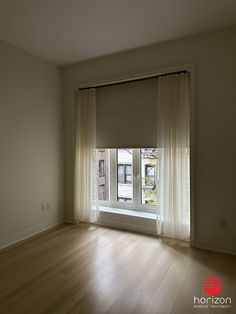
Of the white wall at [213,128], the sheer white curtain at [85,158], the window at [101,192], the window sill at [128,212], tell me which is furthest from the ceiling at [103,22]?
the window sill at [128,212]

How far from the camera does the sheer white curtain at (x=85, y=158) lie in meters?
3.87

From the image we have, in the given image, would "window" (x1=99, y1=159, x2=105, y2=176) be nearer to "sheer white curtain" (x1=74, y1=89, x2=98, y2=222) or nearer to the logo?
"sheer white curtain" (x1=74, y1=89, x2=98, y2=222)


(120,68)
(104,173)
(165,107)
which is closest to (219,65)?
(165,107)

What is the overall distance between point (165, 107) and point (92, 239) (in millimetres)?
2237

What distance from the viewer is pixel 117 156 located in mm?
4020

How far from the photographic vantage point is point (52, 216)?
398 cm

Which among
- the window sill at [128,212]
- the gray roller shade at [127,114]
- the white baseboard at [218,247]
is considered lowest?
the white baseboard at [218,247]

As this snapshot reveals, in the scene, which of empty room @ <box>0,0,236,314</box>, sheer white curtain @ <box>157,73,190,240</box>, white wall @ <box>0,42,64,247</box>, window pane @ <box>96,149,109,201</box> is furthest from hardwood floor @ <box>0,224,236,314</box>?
window pane @ <box>96,149,109,201</box>

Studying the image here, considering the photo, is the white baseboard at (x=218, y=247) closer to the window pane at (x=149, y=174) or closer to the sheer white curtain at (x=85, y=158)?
the window pane at (x=149, y=174)

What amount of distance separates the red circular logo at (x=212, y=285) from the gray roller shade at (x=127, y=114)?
189cm

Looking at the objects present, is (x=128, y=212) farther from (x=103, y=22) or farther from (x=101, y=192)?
(x=103, y=22)

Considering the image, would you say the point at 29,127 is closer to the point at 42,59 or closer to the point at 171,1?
the point at 42,59

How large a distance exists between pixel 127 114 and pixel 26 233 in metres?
2.47

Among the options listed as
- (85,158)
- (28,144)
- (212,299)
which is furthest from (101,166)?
(212,299)
